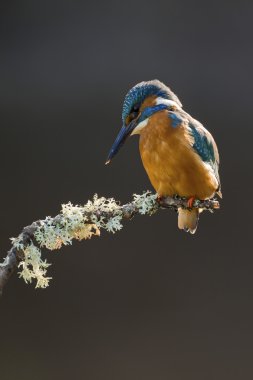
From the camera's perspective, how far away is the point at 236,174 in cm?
279

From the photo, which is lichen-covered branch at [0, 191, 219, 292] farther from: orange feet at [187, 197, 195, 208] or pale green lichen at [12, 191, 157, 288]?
orange feet at [187, 197, 195, 208]

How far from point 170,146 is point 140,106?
11 centimetres

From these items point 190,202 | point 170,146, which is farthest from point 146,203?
point 170,146

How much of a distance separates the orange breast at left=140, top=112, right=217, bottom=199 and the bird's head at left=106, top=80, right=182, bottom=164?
0.07 ft

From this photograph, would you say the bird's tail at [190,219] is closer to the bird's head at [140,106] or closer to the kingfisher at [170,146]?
the kingfisher at [170,146]

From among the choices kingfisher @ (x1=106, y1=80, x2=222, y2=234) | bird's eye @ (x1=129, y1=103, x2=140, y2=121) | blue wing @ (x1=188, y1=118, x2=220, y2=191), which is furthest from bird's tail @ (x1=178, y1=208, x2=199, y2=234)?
bird's eye @ (x1=129, y1=103, x2=140, y2=121)

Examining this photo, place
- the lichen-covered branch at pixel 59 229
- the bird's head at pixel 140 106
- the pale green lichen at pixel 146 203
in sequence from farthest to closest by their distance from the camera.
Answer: the bird's head at pixel 140 106, the pale green lichen at pixel 146 203, the lichen-covered branch at pixel 59 229

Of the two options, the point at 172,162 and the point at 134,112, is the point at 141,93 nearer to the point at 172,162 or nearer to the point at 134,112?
the point at 134,112

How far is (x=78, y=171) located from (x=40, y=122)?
0.23 metres

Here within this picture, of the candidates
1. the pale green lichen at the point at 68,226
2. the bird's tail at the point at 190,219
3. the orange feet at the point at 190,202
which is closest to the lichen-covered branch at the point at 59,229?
the pale green lichen at the point at 68,226

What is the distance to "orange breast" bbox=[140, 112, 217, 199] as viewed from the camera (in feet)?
5.13

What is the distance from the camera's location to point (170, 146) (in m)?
1.61

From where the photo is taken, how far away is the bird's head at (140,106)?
5.17ft

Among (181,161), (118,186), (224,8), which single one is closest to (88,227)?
(181,161)
